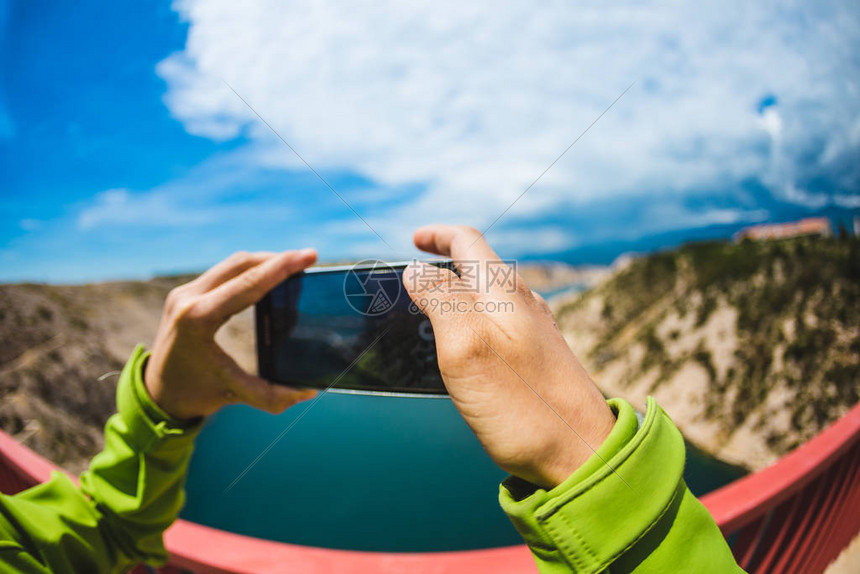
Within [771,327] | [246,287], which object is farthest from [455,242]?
[771,327]

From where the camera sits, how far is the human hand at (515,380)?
52 cm

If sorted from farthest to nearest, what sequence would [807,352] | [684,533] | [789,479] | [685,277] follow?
1. [685,277]
2. [807,352]
3. [789,479]
4. [684,533]

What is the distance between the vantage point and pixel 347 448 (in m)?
18.2

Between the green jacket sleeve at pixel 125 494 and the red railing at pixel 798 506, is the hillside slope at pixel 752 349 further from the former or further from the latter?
the green jacket sleeve at pixel 125 494

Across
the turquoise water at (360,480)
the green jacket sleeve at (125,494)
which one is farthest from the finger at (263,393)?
the turquoise water at (360,480)

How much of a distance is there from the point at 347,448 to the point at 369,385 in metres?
18.8

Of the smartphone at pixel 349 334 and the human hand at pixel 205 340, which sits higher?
the human hand at pixel 205 340

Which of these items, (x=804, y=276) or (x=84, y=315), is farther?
(x=84, y=315)

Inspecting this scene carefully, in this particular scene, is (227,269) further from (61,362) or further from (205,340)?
(61,362)

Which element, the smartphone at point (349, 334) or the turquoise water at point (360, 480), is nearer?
the smartphone at point (349, 334)

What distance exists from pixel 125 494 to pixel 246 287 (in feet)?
1.78

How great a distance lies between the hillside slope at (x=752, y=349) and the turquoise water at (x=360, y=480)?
2.45 m

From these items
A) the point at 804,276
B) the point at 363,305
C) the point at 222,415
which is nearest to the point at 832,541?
the point at 363,305

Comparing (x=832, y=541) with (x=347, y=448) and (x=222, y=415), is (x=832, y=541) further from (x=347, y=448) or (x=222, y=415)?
(x=222, y=415)
